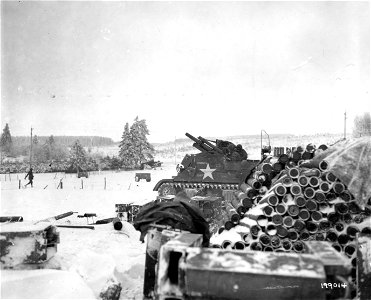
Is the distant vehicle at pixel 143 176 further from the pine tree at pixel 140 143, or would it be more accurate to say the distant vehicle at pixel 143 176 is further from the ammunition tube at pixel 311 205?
the ammunition tube at pixel 311 205

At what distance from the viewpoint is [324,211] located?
777 cm

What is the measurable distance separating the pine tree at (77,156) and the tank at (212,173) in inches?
1229

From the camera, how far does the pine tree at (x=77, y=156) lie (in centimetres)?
4688

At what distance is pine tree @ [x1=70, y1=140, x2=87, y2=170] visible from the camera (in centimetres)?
4688

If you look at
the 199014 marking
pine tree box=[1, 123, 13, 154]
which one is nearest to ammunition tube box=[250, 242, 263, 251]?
the 199014 marking

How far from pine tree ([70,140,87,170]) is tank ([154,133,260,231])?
31226 millimetres

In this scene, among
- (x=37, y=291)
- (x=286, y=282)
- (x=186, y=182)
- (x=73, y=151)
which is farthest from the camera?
(x=73, y=151)

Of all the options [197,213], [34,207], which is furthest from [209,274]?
[34,207]

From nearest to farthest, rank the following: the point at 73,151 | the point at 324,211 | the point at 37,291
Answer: the point at 37,291 → the point at 324,211 → the point at 73,151

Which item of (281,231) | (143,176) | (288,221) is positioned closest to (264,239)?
(281,231)

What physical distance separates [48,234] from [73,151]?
42676mm

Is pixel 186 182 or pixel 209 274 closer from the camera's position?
pixel 209 274

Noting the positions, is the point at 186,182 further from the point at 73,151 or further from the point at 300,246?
the point at 73,151

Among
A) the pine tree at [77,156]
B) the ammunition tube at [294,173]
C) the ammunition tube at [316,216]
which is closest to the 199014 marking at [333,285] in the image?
the ammunition tube at [316,216]
